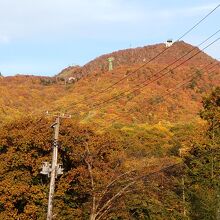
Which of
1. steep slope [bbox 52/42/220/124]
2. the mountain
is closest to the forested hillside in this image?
steep slope [bbox 52/42/220/124]

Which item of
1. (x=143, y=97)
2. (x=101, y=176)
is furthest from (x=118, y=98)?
(x=101, y=176)

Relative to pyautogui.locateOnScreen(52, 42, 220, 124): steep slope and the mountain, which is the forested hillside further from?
the mountain

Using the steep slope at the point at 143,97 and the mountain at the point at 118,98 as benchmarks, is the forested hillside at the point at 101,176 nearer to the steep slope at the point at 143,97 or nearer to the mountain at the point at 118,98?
the steep slope at the point at 143,97

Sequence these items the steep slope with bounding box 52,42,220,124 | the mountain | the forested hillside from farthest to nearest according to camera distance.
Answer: the steep slope with bounding box 52,42,220,124 → the mountain → the forested hillside

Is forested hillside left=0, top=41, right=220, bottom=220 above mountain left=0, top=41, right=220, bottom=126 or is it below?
below

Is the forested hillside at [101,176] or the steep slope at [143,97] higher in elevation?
the steep slope at [143,97]

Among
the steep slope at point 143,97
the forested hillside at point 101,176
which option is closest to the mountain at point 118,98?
the steep slope at point 143,97

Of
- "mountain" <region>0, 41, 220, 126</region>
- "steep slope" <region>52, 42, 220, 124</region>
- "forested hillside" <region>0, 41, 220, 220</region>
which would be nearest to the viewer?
"forested hillside" <region>0, 41, 220, 220</region>

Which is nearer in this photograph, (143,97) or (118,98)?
(118,98)

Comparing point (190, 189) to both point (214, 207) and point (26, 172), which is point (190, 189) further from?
point (26, 172)

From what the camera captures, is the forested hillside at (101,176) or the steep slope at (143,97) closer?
the forested hillside at (101,176)

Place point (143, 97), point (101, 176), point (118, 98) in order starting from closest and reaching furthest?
point (101, 176) → point (118, 98) → point (143, 97)

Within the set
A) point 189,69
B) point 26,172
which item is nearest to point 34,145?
A: point 26,172

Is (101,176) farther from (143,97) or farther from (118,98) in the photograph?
(143,97)
